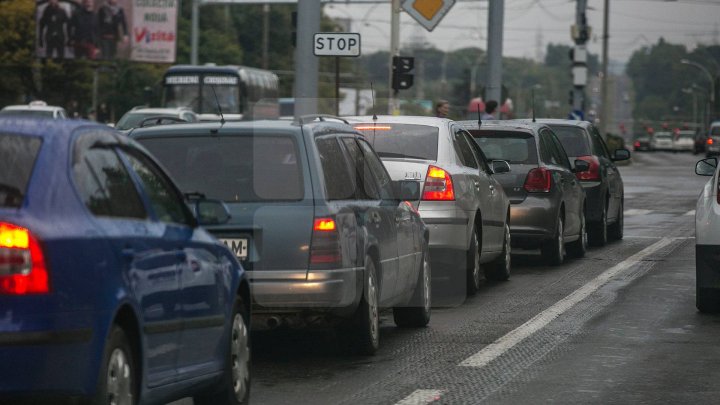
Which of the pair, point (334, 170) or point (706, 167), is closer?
point (334, 170)

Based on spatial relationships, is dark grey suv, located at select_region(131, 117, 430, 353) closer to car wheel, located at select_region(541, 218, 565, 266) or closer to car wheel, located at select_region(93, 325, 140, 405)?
car wheel, located at select_region(93, 325, 140, 405)

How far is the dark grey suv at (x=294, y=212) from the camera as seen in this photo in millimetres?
9656

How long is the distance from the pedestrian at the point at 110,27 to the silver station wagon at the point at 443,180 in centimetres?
A: 5738

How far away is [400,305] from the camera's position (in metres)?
11.9

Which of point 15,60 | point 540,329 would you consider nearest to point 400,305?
point 540,329

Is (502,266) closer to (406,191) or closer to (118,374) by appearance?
(406,191)

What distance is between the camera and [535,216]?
1762 centimetres

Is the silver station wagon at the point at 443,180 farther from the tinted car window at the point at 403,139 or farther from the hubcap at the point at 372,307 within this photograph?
the hubcap at the point at 372,307

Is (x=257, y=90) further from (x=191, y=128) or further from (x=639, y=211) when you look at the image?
(x=191, y=128)

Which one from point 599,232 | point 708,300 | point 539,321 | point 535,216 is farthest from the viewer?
point 599,232

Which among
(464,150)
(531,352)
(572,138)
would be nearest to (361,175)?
(531,352)

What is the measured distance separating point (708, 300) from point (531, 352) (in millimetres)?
2823

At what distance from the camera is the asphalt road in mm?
9031

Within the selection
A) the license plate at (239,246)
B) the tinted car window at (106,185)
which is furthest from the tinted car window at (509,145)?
the tinted car window at (106,185)
